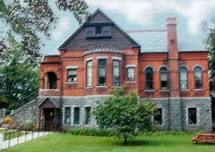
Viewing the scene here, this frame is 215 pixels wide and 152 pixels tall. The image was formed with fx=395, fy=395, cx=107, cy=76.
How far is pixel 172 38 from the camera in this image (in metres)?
36.6

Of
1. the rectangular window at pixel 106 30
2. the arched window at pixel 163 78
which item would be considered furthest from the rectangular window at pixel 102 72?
the arched window at pixel 163 78

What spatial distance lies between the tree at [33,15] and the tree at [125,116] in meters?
15.0

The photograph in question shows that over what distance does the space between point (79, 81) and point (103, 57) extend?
3.73m

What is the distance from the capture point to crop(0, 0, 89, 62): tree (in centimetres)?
1055

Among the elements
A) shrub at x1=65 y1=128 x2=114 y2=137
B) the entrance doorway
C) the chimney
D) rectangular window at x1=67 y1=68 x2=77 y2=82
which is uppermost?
the chimney

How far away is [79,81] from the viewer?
36.7 metres

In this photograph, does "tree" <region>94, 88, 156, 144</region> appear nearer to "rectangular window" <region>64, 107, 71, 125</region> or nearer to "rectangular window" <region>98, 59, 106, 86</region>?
"rectangular window" <region>98, 59, 106, 86</region>

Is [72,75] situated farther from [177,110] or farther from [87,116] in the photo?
[177,110]

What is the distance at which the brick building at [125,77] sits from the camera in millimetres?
35375

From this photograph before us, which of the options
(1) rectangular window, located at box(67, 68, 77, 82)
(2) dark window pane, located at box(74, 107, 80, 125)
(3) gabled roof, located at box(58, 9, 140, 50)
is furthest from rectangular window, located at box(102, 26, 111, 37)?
(2) dark window pane, located at box(74, 107, 80, 125)

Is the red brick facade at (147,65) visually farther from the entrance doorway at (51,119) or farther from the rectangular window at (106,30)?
the rectangular window at (106,30)

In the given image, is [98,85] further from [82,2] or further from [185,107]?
[82,2]

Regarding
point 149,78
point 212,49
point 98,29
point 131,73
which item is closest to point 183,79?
point 149,78

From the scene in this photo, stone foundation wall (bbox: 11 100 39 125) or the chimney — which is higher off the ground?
the chimney
